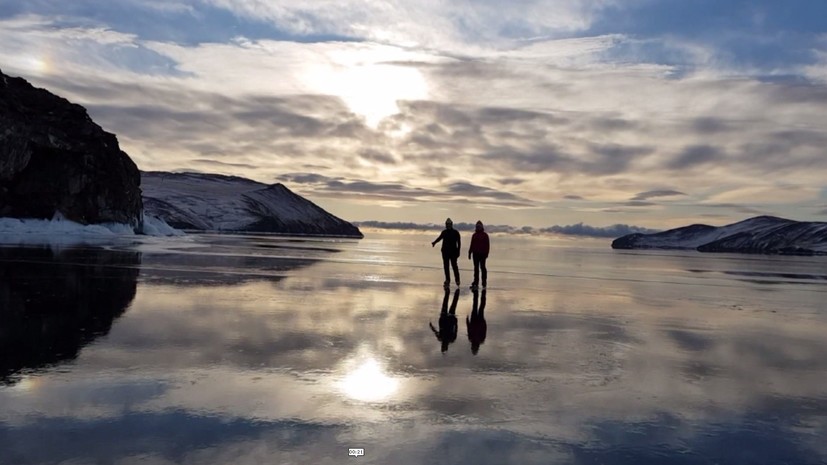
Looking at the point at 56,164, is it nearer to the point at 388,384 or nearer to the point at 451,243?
the point at 451,243

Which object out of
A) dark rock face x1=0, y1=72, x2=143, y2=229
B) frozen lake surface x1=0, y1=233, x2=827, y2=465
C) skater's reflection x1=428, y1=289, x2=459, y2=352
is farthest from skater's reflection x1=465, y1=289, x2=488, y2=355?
dark rock face x1=0, y1=72, x2=143, y2=229

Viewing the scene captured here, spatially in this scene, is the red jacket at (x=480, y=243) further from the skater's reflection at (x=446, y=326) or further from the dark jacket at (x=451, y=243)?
the skater's reflection at (x=446, y=326)

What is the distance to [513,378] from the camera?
740 centimetres

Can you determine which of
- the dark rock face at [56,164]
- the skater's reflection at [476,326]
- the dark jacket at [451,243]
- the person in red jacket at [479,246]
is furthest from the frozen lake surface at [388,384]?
the dark rock face at [56,164]

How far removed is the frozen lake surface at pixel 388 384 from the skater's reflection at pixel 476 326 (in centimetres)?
10

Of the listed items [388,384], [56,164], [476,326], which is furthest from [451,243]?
[56,164]

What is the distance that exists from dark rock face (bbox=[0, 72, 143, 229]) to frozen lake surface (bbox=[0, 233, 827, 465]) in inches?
2369

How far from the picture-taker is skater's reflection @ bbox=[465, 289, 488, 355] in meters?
9.78

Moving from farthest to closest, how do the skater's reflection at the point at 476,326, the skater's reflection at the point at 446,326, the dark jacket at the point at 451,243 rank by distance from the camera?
the dark jacket at the point at 451,243, the skater's reflection at the point at 446,326, the skater's reflection at the point at 476,326

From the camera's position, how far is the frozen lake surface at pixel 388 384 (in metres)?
4.95

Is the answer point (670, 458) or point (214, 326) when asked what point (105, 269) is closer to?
point (214, 326)

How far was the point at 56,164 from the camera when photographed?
7112 centimetres

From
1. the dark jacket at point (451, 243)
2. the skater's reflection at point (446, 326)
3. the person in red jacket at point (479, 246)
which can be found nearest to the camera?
the skater's reflection at point (446, 326)

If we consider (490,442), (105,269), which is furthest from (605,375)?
(105,269)
